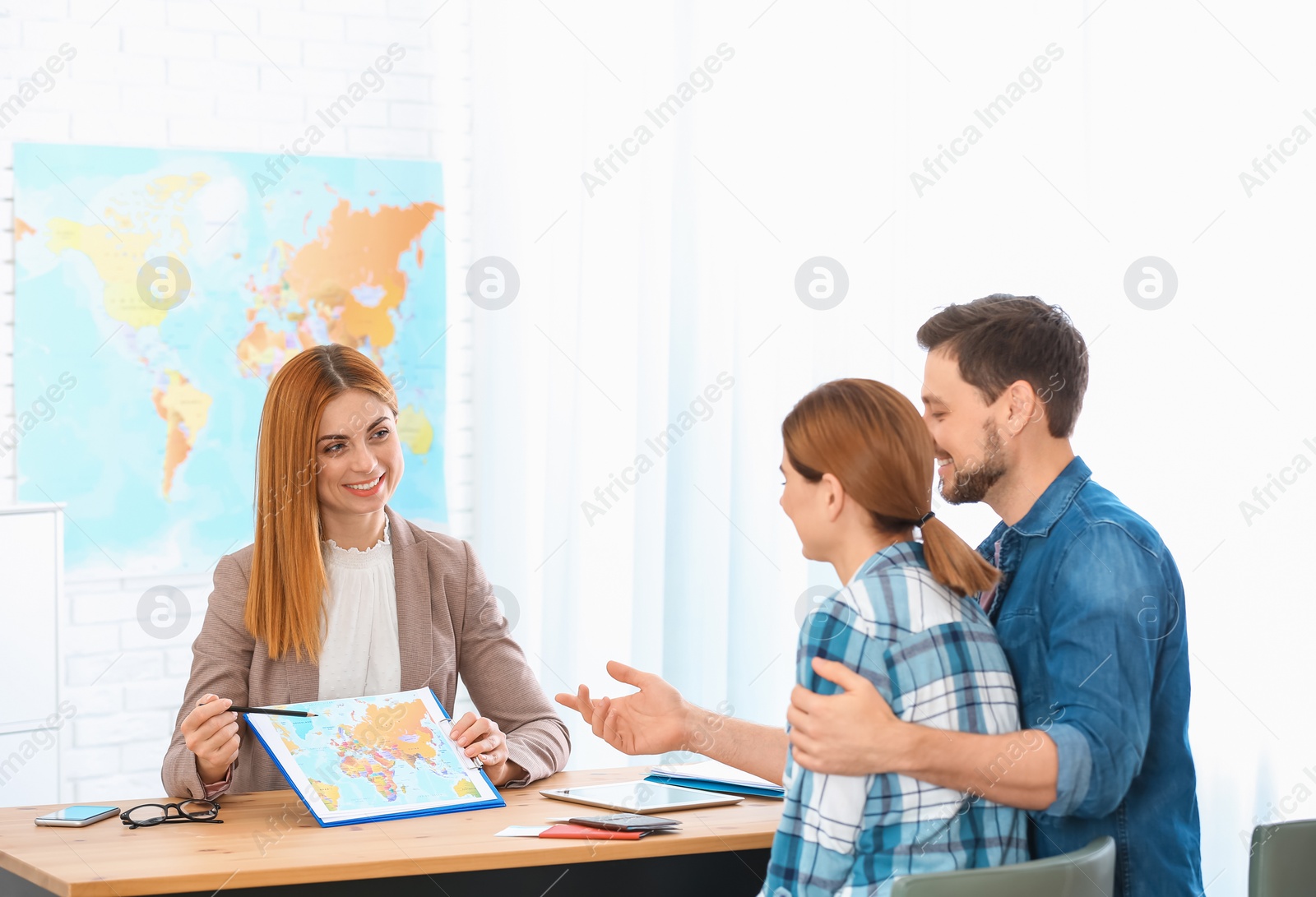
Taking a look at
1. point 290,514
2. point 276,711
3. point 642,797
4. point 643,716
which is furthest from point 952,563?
point 290,514

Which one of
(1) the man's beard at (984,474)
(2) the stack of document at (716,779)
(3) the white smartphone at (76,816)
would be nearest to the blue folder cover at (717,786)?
(2) the stack of document at (716,779)

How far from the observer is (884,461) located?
155 centimetres

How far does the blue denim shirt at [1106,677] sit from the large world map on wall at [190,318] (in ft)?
8.09

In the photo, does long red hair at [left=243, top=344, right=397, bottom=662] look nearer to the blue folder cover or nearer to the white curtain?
the blue folder cover

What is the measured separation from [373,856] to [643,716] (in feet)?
1.55

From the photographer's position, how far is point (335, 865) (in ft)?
5.28

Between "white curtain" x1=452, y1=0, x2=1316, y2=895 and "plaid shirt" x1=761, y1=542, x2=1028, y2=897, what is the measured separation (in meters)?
1.15

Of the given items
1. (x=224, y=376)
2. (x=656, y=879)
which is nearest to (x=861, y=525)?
(x=656, y=879)

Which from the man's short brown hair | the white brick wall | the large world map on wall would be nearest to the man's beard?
the man's short brown hair

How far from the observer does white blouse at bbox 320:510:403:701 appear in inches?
85.7

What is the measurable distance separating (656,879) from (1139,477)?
1343mm

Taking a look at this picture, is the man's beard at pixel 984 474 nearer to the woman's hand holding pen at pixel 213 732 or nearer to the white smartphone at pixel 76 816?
the woman's hand holding pen at pixel 213 732

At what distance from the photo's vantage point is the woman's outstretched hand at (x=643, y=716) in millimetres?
1919

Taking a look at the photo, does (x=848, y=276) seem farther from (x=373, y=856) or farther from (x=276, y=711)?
(x=373, y=856)
